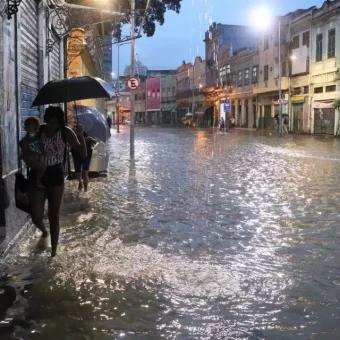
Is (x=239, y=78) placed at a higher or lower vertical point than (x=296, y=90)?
higher

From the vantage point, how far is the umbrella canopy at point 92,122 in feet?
41.8

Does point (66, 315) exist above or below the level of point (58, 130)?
below

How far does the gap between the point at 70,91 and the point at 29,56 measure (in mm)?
1690

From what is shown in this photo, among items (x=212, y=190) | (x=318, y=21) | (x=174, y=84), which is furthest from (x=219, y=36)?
(x=212, y=190)

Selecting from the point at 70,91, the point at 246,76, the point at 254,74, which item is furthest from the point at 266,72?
the point at 70,91

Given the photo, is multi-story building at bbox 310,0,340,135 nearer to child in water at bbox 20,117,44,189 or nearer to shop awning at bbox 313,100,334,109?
shop awning at bbox 313,100,334,109

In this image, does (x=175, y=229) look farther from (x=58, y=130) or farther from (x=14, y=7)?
(x=14, y=7)

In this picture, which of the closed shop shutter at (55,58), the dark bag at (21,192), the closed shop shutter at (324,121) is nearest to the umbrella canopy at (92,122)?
the closed shop shutter at (55,58)

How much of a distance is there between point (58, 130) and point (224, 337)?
2.87m

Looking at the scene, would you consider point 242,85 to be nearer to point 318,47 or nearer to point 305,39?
point 305,39

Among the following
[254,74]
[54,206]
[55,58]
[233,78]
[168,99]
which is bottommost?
[54,206]

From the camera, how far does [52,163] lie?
5.42 metres

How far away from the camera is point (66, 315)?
402 cm

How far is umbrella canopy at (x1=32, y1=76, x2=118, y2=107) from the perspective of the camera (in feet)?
23.7
